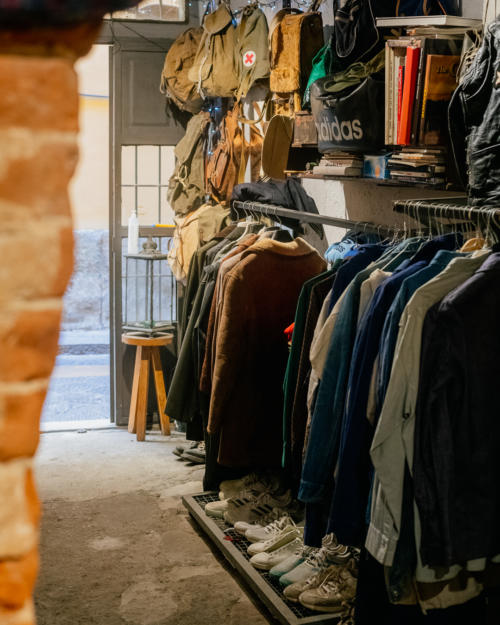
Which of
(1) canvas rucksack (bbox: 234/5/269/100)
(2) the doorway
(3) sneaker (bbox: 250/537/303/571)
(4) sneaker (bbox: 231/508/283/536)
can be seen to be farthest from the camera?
(2) the doorway

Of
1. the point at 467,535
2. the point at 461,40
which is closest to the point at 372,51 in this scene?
the point at 461,40

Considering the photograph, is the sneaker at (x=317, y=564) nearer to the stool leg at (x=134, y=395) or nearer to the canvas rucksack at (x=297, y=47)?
the canvas rucksack at (x=297, y=47)

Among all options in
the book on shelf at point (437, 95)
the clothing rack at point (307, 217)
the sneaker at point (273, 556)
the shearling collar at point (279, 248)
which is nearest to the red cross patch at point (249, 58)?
the clothing rack at point (307, 217)

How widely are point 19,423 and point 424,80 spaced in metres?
2.26

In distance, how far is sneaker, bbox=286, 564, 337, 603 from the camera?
3.07m

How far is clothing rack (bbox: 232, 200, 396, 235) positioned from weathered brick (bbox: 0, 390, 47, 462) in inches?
89.5

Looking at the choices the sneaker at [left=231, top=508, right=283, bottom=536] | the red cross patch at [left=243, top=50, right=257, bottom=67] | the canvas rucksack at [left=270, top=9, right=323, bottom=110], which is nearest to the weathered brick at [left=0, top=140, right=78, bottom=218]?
the sneaker at [left=231, top=508, right=283, bottom=536]

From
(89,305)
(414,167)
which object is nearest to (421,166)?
(414,167)

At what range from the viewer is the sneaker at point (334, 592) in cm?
297

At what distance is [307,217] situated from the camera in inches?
131

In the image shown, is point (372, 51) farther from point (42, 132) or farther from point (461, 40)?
point (42, 132)

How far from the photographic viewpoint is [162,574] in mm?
3586

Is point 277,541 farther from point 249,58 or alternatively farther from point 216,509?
point 249,58

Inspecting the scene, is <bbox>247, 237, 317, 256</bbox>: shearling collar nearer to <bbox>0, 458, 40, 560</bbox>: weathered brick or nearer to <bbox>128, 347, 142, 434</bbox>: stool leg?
<bbox>128, 347, 142, 434</bbox>: stool leg
